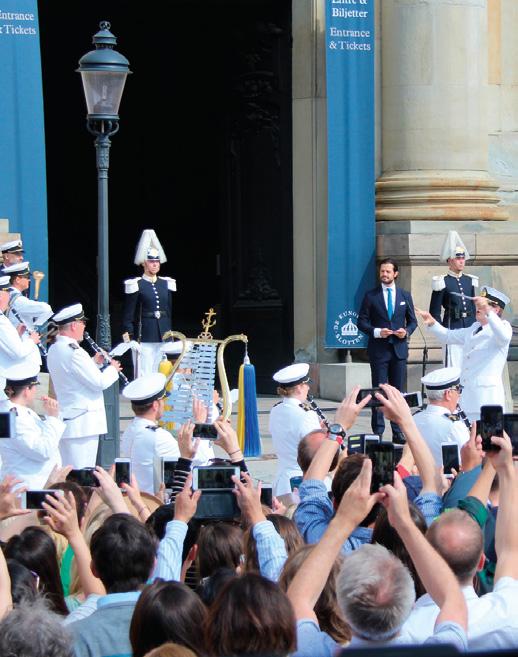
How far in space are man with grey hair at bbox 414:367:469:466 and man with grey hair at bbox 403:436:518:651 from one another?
3.91m

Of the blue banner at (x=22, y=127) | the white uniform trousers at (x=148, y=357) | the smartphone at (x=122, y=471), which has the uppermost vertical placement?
the blue banner at (x=22, y=127)

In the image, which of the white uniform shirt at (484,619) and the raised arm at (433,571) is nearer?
the raised arm at (433,571)

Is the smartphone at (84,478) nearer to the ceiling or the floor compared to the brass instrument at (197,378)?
nearer to the ceiling

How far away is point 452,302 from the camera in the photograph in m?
15.2

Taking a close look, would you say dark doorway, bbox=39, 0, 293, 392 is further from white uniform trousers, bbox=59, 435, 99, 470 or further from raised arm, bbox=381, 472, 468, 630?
raised arm, bbox=381, 472, 468, 630

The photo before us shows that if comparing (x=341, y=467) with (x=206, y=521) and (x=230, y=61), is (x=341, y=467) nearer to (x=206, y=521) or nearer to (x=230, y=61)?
(x=206, y=521)

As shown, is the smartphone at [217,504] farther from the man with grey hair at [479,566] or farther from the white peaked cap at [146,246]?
the white peaked cap at [146,246]

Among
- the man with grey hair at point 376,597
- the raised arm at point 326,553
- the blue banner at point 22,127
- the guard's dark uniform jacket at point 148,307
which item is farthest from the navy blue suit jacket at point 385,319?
the man with grey hair at point 376,597

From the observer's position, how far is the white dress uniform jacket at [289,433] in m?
8.83

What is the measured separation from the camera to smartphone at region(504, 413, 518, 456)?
18.0 ft

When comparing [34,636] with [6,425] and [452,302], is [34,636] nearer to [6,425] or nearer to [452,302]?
[6,425]

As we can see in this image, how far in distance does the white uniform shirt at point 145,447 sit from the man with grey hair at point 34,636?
4653 millimetres

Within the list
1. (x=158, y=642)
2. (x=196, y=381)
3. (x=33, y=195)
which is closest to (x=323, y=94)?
(x=33, y=195)

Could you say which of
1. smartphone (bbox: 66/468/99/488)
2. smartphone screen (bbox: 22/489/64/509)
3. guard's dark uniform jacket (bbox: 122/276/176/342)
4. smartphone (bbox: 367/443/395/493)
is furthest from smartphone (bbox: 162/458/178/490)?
guard's dark uniform jacket (bbox: 122/276/176/342)
